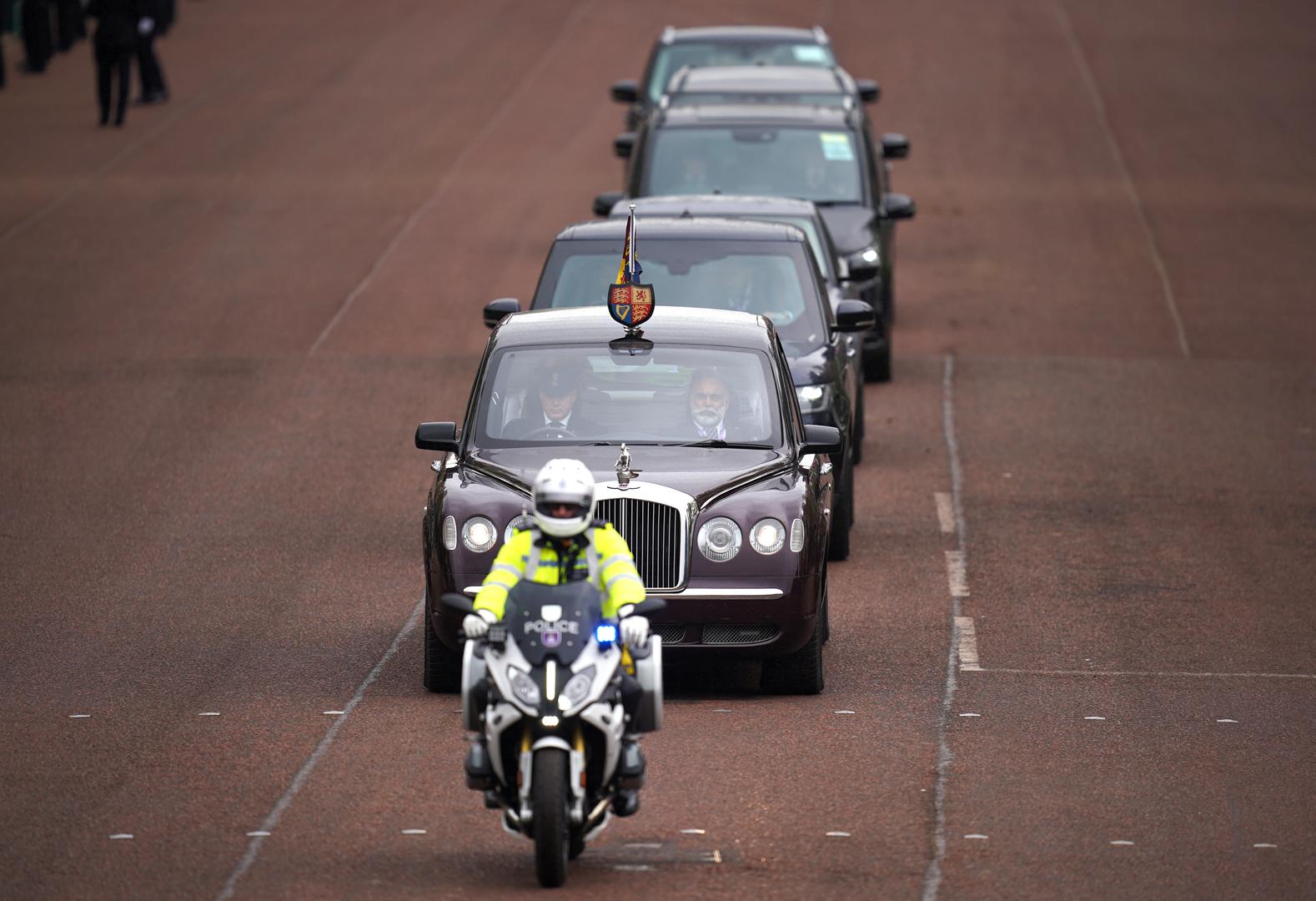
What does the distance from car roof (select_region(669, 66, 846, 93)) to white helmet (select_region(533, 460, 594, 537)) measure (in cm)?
1398

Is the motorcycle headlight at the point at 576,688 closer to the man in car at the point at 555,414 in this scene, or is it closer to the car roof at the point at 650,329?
the man in car at the point at 555,414

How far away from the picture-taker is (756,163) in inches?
749

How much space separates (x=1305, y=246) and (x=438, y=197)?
1034cm

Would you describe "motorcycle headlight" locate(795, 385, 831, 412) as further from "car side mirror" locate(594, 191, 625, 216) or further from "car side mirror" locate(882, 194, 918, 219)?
"car side mirror" locate(882, 194, 918, 219)

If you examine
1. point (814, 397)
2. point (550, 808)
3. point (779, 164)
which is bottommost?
point (779, 164)

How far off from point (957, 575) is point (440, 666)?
13.0 ft

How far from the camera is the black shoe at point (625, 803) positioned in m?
8.03

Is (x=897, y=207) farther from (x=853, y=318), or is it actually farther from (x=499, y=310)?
(x=499, y=310)

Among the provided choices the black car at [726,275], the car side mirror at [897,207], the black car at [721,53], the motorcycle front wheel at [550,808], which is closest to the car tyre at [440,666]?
the motorcycle front wheel at [550,808]

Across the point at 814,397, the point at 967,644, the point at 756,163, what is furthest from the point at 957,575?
the point at 756,163

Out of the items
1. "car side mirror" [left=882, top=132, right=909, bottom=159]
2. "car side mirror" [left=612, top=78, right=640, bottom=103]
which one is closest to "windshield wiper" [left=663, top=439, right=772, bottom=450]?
"car side mirror" [left=882, top=132, right=909, bottom=159]

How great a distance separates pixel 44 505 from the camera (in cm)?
1503

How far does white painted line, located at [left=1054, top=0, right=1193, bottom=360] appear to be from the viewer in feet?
76.5

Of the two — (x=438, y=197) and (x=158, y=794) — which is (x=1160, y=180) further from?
(x=158, y=794)
